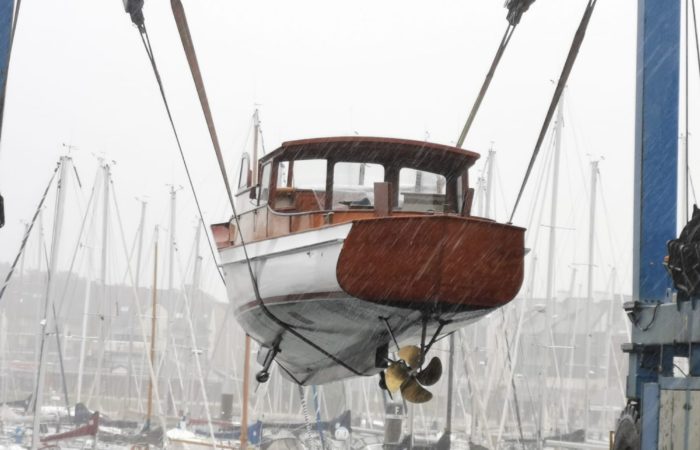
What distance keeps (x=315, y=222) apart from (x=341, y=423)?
857 inches

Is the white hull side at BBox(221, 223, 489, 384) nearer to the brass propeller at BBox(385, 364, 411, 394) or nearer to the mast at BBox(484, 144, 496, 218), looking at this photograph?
the brass propeller at BBox(385, 364, 411, 394)

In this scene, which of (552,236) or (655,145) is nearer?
(655,145)

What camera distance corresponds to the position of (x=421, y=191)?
1068 cm

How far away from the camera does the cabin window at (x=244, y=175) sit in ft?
40.6

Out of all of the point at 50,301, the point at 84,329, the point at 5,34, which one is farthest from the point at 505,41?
the point at 84,329

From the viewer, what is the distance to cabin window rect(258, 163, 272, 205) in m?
11.0

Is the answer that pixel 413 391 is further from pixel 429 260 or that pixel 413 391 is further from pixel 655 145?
pixel 655 145

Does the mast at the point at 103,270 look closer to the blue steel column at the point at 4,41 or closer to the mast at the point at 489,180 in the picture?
the mast at the point at 489,180

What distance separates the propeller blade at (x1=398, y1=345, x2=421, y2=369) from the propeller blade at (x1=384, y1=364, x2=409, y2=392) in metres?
0.08

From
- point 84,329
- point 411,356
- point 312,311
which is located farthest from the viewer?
point 84,329

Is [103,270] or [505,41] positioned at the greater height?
[505,41]

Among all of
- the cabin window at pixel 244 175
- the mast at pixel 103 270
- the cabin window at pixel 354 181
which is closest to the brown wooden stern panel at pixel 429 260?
the cabin window at pixel 354 181

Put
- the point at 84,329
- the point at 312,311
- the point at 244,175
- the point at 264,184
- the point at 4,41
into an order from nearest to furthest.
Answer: the point at 4,41
the point at 312,311
the point at 264,184
the point at 244,175
the point at 84,329

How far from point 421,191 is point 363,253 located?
5.53 ft
